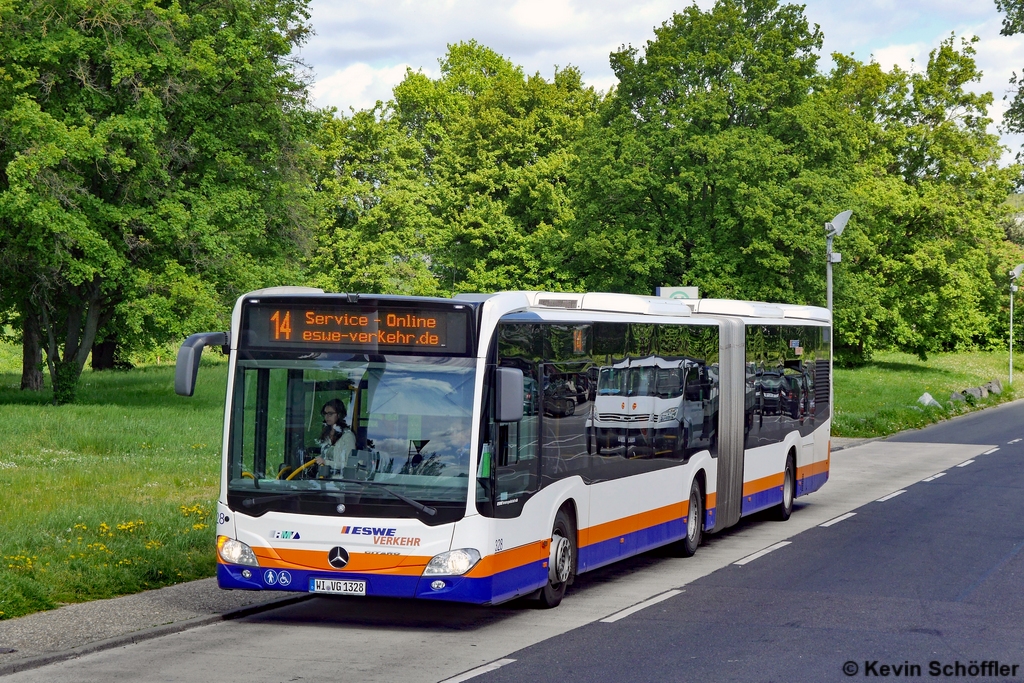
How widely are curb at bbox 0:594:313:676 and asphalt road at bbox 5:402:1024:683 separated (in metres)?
0.09

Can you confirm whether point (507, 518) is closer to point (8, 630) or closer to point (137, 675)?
point (137, 675)

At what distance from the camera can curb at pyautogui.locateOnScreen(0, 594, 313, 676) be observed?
875cm

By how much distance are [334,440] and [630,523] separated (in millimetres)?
4144

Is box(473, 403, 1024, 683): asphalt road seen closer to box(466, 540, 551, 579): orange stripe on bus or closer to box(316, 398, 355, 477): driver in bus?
box(466, 540, 551, 579): orange stripe on bus

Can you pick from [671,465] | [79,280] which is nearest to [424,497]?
[671,465]

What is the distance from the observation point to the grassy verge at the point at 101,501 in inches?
457

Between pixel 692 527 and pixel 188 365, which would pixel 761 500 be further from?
pixel 188 365

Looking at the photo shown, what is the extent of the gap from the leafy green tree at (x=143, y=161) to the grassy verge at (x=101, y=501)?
3.90 meters

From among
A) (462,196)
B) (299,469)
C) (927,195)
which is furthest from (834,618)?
(927,195)

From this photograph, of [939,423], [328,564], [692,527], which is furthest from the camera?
A: [939,423]

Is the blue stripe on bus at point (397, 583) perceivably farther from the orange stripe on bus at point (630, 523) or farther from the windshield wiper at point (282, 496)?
the orange stripe on bus at point (630, 523)

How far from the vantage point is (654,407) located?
13805 millimetres

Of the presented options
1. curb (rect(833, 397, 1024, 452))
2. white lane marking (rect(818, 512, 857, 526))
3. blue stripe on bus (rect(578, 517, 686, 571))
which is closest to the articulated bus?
blue stripe on bus (rect(578, 517, 686, 571))

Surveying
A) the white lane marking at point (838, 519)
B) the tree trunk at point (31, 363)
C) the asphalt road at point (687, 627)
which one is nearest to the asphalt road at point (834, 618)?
the asphalt road at point (687, 627)
